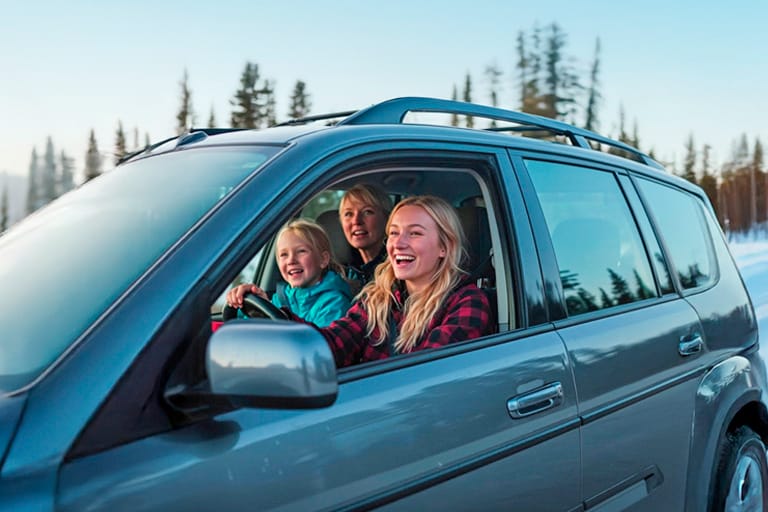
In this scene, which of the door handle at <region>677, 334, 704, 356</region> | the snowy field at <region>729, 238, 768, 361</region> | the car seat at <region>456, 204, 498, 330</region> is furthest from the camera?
the snowy field at <region>729, 238, 768, 361</region>

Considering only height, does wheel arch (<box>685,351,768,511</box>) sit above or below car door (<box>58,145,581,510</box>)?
below

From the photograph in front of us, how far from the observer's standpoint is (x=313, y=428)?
1.56m

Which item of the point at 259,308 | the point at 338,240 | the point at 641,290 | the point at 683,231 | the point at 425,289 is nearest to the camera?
the point at 259,308

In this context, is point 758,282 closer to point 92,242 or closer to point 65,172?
point 92,242

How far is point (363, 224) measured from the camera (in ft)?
11.8

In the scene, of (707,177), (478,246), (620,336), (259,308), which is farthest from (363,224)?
(707,177)

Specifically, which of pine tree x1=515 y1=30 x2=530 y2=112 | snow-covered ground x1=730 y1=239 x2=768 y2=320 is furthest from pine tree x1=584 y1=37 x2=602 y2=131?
snow-covered ground x1=730 y1=239 x2=768 y2=320

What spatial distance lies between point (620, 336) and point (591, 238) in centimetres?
36

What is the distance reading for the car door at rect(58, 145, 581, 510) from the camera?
1329mm

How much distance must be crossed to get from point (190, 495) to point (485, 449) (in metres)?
0.84

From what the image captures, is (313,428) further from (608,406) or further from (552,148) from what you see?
(552,148)

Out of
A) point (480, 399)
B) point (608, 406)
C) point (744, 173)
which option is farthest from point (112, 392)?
point (744, 173)

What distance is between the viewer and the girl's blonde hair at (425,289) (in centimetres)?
238

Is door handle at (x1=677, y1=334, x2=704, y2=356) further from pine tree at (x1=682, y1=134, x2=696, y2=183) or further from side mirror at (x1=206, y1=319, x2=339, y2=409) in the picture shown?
pine tree at (x1=682, y1=134, x2=696, y2=183)
